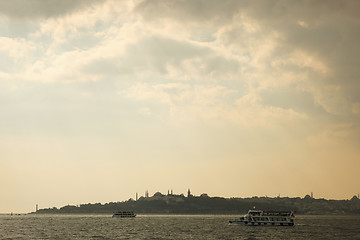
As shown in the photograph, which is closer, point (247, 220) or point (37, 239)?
point (37, 239)

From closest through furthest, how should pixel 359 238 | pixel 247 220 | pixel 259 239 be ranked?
1. pixel 259 239
2. pixel 359 238
3. pixel 247 220

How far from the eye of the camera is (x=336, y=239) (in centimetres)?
12588

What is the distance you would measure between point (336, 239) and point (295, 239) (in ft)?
41.1

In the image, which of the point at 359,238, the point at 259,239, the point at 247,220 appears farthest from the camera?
the point at 247,220

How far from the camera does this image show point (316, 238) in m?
129

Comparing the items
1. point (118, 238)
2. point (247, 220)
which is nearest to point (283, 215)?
point (247, 220)

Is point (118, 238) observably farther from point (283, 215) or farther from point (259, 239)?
point (283, 215)

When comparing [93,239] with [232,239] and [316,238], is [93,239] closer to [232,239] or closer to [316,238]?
[232,239]

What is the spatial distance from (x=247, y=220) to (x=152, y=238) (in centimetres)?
7018

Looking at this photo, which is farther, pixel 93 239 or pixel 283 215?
pixel 283 215

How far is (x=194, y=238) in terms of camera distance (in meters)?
126

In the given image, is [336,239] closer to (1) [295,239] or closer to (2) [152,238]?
(1) [295,239]

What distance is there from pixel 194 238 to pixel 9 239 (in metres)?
53.4

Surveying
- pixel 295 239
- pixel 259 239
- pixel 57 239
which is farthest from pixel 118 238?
pixel 295 239
